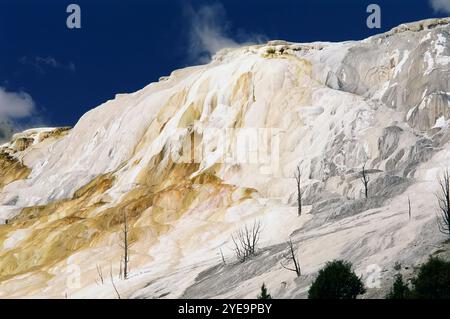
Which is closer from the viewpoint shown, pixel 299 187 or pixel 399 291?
pixel 399 291

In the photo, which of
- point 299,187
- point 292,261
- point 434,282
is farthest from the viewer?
point 299,187

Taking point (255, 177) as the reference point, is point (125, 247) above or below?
below

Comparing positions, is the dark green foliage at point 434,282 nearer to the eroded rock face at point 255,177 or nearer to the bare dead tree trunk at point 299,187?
the eroded rock face at point 255,177

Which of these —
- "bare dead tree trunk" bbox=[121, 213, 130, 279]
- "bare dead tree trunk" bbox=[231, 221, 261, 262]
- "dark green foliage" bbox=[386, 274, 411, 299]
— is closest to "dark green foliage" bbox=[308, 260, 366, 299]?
"dark green foliage" bbox=[386, 274, 411, 299]

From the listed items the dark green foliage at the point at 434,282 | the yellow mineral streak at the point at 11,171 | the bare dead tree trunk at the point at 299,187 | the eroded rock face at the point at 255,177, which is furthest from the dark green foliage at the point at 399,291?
the yellow mineral streak at the point at 11,171

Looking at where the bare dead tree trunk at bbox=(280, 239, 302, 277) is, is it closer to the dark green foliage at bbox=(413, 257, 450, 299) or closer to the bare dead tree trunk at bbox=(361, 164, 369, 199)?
the bare dead tree trunk at bbox=(361, 164, 369, 199)

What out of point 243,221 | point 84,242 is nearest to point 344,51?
point 243,221

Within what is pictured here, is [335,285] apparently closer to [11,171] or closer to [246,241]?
[246,241]

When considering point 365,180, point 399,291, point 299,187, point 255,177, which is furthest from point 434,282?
point 255,177
